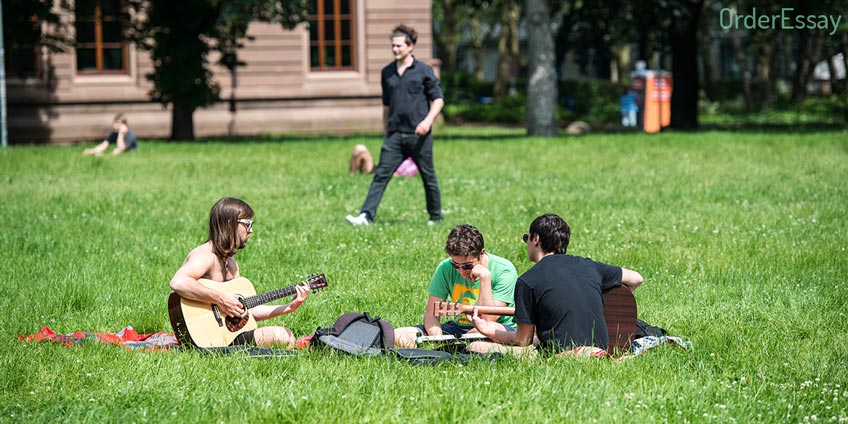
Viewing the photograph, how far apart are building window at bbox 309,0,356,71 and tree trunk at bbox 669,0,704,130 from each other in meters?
10.5

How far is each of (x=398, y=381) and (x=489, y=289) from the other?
1089mm

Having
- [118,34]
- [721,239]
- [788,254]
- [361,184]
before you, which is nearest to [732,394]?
[788,254]

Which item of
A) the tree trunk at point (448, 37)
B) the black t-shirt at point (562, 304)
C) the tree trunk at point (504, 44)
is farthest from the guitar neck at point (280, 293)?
the tree trunk at point (504, 44)

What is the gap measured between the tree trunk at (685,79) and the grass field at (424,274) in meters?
11.4

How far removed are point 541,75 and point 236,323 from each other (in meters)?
21.1

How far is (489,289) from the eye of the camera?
6.58 m

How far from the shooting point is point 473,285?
6859mm

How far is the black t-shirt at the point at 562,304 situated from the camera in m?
6.09

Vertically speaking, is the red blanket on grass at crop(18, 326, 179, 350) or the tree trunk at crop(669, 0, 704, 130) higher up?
the tree trunk at crop(669, 0, 704, 130)

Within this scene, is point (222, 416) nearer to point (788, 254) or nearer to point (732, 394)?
point (732, 394)

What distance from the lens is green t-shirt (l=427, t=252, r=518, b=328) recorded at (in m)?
6.80

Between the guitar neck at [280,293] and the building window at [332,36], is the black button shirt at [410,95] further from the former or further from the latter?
the building window at [332,36]

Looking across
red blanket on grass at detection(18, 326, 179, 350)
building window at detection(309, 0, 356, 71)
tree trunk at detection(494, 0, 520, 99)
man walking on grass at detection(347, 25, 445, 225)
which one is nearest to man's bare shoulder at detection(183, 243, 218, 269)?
red blanket on grass at detection(18, 326, 179, 350)

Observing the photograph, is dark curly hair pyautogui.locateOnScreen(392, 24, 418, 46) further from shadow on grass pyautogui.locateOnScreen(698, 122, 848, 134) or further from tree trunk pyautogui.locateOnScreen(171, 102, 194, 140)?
tree trunk pyautogui.locateOnScreen(171, 102, 194, 140)
